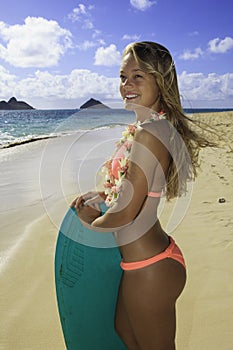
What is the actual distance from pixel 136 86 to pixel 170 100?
175 millimetres

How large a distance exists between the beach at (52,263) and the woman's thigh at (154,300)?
0.74 meters

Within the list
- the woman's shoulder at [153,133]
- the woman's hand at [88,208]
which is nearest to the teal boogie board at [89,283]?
the woman's hand at [88,208]

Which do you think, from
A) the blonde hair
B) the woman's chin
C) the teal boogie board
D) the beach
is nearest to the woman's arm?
the blonde hair

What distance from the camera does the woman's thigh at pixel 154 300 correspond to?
1853 mm

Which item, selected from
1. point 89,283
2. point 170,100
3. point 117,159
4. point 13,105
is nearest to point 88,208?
point 117,159

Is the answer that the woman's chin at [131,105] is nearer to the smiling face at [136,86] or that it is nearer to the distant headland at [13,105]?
the smiling face at [136,86]

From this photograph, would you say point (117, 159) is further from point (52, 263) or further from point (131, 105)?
point (52, 263)

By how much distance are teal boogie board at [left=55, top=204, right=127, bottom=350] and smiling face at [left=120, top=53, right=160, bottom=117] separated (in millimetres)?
606

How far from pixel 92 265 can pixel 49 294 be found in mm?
1534

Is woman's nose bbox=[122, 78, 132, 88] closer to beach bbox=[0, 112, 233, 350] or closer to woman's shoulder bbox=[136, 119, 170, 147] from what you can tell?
woman's shoulder bbox=[136, 119, 170, 147]

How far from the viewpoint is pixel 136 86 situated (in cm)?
192

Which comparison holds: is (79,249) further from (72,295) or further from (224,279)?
(224,279)

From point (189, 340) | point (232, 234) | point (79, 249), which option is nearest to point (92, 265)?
point (79, 249)

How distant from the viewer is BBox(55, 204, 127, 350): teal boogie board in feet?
7.23
